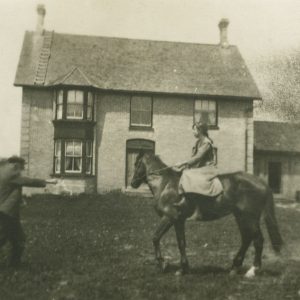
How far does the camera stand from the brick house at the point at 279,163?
31250 millimetres

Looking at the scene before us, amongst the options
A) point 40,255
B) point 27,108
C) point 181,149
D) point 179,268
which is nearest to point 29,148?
point 27,108

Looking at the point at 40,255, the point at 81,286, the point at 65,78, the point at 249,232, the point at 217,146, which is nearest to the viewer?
the point at 81,286

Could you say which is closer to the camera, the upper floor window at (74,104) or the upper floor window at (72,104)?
the upper floor window at (72,104)

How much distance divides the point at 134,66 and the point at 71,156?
20.7 ft

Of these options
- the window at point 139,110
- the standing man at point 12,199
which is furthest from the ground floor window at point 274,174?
the standing man at point 12,199

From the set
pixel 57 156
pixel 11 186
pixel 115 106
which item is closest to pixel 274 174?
pixel 115 106

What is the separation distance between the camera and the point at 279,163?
31.7 metres

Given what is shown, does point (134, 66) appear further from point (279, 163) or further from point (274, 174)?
point (274, 174)

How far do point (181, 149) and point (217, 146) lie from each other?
204cm

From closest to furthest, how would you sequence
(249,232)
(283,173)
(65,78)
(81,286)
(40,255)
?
(81,286) < (249,232) < (40,255) < (65,78) < (283,173)

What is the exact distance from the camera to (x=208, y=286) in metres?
7.48

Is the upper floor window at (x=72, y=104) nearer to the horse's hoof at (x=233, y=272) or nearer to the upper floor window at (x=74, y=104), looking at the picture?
the upper floor window at (x=74, y=104)

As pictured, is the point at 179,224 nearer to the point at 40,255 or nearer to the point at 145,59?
the point at 40,255

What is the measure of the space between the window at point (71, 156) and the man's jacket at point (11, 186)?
53.3 ft
